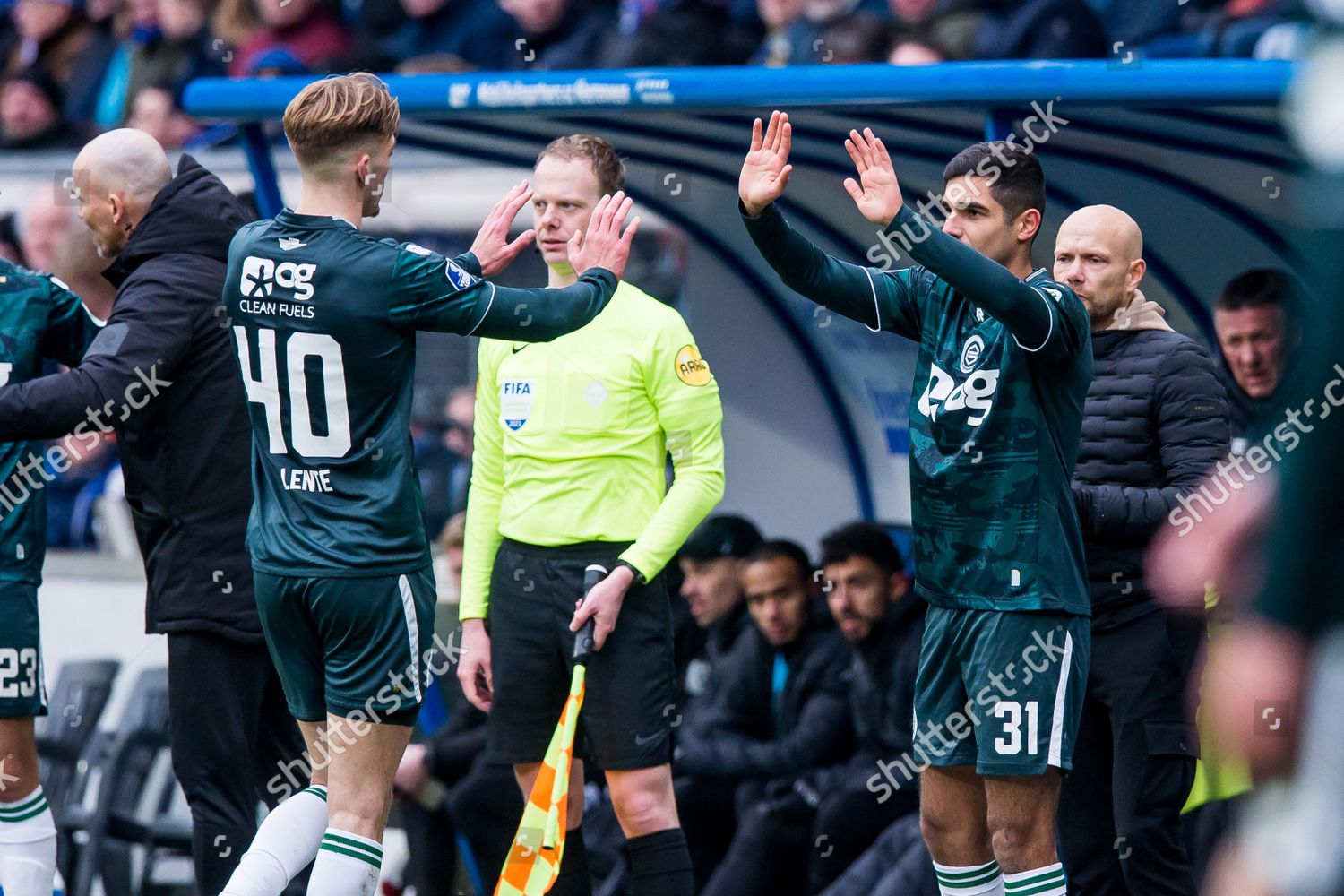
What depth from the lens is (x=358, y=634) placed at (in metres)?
3.85

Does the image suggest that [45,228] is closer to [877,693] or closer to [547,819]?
[877,693]

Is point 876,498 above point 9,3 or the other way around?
the other way around

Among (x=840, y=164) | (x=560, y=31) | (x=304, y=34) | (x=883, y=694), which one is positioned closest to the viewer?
(x=883, y=694)

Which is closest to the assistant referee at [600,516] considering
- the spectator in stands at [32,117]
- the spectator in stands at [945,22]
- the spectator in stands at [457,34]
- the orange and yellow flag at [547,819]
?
the orange and yellow flag at [547,819]

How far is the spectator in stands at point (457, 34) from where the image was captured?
917cm

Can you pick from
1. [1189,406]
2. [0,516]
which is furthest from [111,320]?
[1189,406]

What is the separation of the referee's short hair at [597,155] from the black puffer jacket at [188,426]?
0.83 meters

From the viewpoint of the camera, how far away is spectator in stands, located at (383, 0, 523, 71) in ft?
30.1

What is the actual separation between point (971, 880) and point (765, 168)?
1.52 m

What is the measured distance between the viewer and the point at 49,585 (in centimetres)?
696

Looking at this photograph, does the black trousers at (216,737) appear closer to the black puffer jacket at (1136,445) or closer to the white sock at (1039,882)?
Result: the white sock at (1039,882)

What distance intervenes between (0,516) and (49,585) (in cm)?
247

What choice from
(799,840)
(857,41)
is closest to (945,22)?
(857,41)

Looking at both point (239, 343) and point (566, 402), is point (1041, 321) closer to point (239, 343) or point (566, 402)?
point (566, 402)
